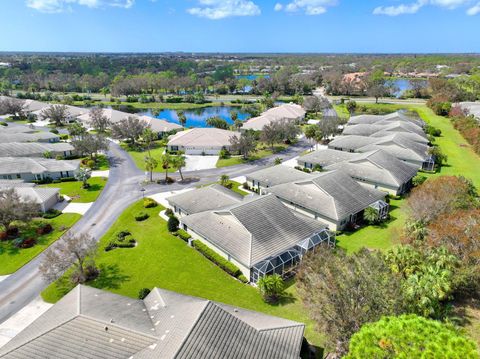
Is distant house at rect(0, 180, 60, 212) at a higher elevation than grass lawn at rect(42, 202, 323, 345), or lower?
higher

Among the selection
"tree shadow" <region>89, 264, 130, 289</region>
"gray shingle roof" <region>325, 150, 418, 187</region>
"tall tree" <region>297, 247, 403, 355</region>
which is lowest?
"tree shadow" <region>89, 264, 130, 289</region>

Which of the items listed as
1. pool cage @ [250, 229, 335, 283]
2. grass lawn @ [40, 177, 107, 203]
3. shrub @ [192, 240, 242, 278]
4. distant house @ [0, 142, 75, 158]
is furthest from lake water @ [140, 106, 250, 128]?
pool cage @ [250, 229, 335, 283]

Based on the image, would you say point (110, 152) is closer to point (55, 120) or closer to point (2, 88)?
point (55, 120)

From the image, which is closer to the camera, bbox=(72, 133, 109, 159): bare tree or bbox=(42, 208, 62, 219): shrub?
bbox=(42, 208, 62, 219): shrub

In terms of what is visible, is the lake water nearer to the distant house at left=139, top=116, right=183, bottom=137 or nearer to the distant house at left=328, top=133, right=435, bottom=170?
the distant house at left=139, top=116, right=183, bottom=137

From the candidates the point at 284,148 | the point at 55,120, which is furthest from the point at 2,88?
the point at 284,148

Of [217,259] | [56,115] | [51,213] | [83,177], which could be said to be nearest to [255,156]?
[83,177]

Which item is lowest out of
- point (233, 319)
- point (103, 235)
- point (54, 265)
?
point (103, 235)
